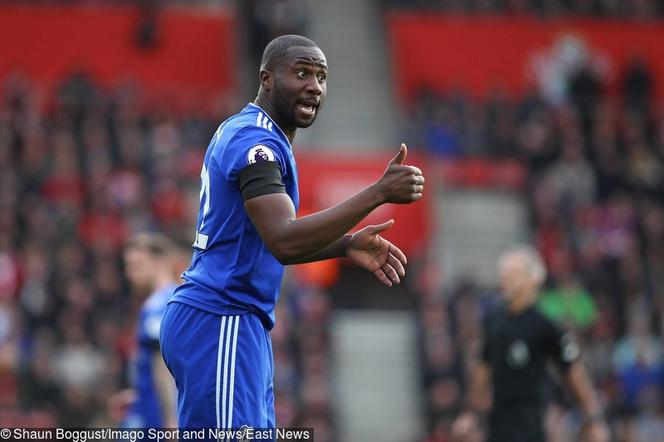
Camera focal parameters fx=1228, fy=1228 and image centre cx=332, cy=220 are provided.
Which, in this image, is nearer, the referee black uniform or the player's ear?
the player's ear

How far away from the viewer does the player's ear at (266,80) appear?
526 centimetres

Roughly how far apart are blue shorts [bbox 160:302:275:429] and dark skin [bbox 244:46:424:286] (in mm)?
424

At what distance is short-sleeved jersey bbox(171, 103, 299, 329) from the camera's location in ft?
16.7

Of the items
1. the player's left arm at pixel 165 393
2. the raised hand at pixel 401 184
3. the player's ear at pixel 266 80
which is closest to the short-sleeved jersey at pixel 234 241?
the player's ear at pixel 266 80

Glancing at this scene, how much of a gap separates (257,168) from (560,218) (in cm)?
1475

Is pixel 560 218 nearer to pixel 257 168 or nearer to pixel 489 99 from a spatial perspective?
pixel 489 99

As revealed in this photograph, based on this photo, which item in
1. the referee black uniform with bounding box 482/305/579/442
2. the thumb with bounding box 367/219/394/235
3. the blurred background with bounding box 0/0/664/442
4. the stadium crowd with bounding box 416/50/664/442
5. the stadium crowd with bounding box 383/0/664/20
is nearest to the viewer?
the thumb with bounding box 367/219/394/235

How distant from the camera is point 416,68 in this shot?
879 inches

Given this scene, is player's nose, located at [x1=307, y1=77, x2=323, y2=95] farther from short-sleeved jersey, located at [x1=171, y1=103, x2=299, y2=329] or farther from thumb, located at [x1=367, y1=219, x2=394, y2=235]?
thumb, located at [x1=367, y1=219, x2=394, y2=235]

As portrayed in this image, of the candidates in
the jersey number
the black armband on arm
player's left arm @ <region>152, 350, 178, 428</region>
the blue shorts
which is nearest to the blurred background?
player's left arm @ <region>152, 350, 178, 428</region>

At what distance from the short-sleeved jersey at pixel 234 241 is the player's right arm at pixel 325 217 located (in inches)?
10.8

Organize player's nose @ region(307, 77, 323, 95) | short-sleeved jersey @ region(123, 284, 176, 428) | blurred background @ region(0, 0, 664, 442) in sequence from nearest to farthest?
player's nose @ region(307, 77, 323, 95)
short-sleeved jersey @ region(123, 284, 176, 428)
blurred background @ region(0, 0, 664, 442)

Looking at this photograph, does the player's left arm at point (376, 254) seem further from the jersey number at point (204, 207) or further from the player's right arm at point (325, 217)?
the jersey number at point (204, 207)

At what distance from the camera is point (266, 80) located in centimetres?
528
